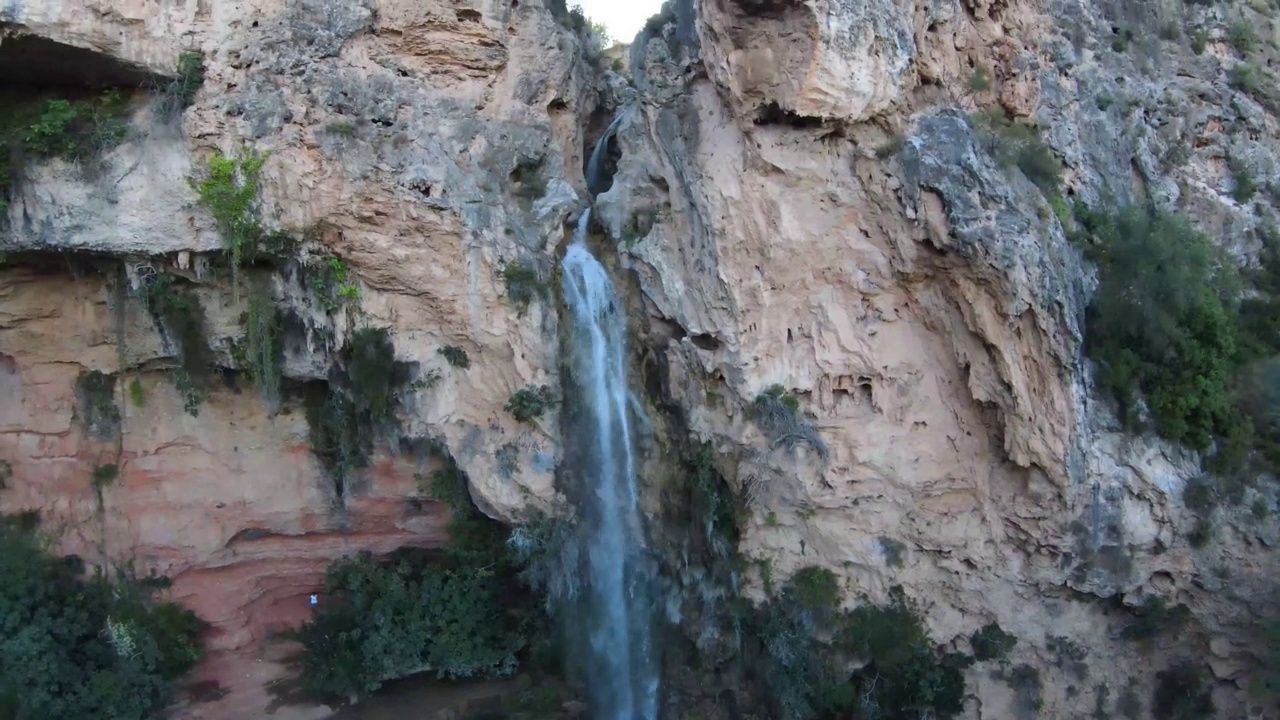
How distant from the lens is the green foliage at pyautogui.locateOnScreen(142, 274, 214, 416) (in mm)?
11844

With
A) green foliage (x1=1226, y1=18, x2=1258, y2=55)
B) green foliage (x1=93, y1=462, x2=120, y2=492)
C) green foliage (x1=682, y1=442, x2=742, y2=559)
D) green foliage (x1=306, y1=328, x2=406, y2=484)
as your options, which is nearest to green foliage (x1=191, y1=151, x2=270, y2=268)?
green foliage (x1=306, y1=328, x2=406, y2=484)

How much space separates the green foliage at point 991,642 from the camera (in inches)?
455

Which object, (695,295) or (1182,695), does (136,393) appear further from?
(1182,695)

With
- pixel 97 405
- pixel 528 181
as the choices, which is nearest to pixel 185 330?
pixel 97 405

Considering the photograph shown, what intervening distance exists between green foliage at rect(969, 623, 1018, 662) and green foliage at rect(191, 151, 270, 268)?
1129cm

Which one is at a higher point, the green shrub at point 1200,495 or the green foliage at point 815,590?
the green shrub at point 1200,495

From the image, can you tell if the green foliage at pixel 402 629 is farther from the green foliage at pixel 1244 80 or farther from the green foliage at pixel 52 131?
the green foliage at pixel 1244 80

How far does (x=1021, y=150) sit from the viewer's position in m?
12.1

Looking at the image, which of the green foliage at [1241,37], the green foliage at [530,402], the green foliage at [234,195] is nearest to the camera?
the green foliage at [234,195]

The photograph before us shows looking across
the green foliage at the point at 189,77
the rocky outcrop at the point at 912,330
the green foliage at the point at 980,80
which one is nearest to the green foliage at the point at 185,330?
the green foliage at the point at 189,77

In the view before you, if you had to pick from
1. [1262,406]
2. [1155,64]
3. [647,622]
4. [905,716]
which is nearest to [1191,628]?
[1262,406]

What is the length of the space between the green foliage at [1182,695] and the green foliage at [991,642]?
76.7 inches

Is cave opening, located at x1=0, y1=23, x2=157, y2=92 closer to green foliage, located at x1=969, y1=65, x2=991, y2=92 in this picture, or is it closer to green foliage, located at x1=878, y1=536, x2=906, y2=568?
green foliage, located at x1=969, y1=65, x2=991, y2=92

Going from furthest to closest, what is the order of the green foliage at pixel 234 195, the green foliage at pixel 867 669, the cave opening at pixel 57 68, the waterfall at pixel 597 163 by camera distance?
the waterfall at pixel 597 163 → the green foliage at pixel 867 669 → the green foliage at pixel 234 195 → the cave opening at pixel 57 68
